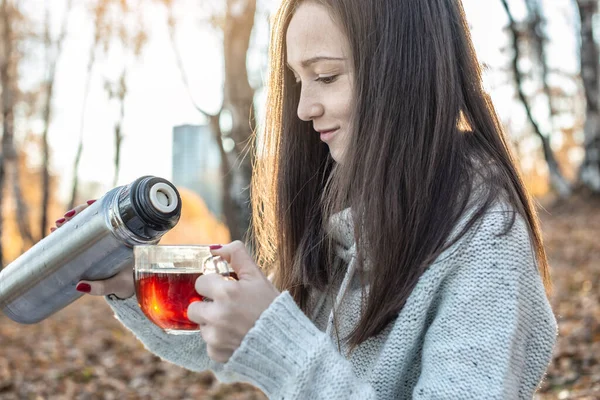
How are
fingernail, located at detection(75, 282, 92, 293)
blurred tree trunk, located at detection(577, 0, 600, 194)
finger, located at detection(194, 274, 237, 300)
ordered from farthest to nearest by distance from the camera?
blurred tree trunk, located at detection(577, 0, 600, 194)
fingernail, located at detection(75, 282, 92, 293)
finger, located at detection(194, 274, 237, 300)

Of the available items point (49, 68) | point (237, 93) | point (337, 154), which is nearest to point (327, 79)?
point (337, 154)

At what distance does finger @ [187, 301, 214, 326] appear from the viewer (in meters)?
1.23

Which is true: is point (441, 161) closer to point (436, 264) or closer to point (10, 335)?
point (436, 264)

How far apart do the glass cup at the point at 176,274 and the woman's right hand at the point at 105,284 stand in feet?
1.46

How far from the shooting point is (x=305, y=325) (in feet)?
4.16

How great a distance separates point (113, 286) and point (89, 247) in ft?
0.64

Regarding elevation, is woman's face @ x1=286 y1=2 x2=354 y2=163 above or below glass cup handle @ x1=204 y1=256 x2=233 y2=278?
above

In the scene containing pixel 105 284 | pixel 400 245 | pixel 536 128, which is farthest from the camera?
pixel 536 128

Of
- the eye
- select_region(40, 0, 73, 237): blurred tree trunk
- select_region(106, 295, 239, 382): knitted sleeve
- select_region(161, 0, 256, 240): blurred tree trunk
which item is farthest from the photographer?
select_region(40, 0, 73, 237): blurred tree trunk

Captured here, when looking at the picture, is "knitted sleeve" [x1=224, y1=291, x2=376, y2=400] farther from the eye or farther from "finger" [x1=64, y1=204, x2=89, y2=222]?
"finger" [x1=64, y1=204, x2=89, y2=222]

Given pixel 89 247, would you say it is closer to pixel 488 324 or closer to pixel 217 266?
pixel 217 266

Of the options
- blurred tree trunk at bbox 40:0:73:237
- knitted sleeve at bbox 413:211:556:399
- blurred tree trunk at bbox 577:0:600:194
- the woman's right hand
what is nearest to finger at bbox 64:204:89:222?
the woman's right hand

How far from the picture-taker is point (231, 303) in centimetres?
122

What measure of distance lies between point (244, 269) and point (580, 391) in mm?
2926
